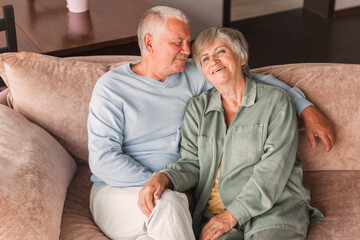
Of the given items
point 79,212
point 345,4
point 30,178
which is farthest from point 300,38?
point 30,178

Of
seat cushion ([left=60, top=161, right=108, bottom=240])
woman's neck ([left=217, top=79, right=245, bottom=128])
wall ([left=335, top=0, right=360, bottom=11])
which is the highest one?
woman's neck ([left=217, top=79, right=245, bottom=128])

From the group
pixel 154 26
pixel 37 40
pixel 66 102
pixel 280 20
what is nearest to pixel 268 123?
pixel 154 26

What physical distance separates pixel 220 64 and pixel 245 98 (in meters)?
0.17

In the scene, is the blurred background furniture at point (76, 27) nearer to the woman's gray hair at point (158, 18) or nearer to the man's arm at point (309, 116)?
the woman's gray hair at point (158, 18)

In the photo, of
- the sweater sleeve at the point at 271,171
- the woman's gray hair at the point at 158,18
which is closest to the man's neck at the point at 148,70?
the woman's gray hair at the point at 158,18

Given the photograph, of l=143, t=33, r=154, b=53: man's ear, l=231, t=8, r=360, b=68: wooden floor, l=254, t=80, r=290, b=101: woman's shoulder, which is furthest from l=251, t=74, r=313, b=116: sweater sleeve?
l=231, t=8, r=360, b=68: wooden floor

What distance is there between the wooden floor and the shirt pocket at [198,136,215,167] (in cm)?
225

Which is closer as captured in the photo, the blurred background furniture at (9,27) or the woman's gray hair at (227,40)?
the woman's gray hair at (227,40)

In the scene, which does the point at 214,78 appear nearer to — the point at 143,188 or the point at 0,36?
the point at 143,188

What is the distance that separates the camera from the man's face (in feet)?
6.45

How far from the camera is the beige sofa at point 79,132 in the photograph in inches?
75.9

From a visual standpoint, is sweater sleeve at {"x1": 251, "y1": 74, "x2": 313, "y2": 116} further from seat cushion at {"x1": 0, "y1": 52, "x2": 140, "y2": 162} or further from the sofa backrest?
seat cushion at {"x1": 0, "y1": 52, "x2": 140, "y2": 162}

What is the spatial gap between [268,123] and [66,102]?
2.88 feet

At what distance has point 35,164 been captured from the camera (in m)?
1.87
